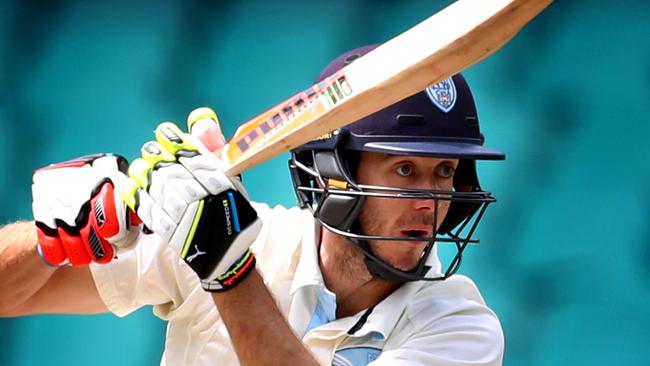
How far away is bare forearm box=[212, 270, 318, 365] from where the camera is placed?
6.75 feet

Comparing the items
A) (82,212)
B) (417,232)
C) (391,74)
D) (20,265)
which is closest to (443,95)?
(417,232)

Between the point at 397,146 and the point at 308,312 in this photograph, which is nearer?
the point at 397,146

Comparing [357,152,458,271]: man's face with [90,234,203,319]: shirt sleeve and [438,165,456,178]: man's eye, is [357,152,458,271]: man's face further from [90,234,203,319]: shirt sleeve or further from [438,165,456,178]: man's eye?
[90,234,203,319]: shirt sleeve

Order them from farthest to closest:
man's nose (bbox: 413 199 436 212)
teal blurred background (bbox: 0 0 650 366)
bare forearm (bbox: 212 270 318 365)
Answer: teal blurred background (bbox: 0 0 650 366) → man's nose (bbox: 413 199 436 212) → bare forearm (bbox: 212 270 318 365)

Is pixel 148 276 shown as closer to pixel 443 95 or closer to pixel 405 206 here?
pixel 405 206

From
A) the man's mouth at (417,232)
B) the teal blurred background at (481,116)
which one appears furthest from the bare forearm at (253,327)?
the teal blurred background at (481,116)

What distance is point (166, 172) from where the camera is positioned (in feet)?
6.45

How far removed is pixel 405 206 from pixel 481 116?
650 millimetres

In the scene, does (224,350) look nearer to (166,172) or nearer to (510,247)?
(166,172)

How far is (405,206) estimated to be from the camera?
242cm

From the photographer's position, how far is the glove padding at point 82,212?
2.10 meters

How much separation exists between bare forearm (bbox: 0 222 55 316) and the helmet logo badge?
33.7 inches

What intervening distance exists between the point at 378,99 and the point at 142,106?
5.00ft

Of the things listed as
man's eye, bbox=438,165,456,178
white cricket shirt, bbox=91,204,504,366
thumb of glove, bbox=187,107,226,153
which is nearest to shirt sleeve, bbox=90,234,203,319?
white cricket shirt, bbox=91,204,504,366
